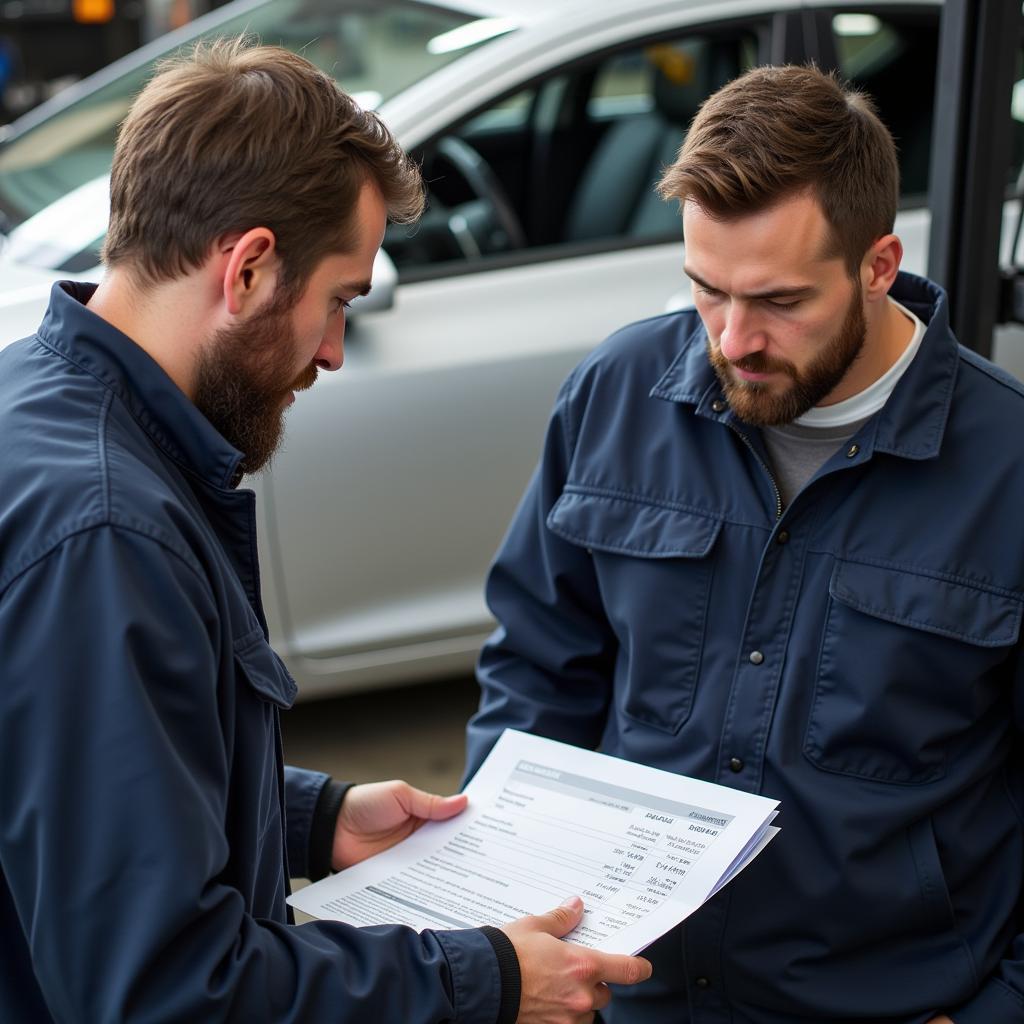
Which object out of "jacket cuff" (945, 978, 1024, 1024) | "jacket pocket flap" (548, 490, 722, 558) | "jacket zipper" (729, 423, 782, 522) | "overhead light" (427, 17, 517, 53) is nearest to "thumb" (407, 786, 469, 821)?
"jacket pocket flap" (548, 490, 722, 558)

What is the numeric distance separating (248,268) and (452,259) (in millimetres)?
2426

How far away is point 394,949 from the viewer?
1.44m

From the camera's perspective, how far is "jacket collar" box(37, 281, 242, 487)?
1382 mm

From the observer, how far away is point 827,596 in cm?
178

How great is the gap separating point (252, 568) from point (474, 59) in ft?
7.70

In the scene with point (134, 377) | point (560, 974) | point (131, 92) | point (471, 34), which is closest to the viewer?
point (134, 377)

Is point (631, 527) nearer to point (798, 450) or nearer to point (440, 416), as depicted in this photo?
point (798, 450)

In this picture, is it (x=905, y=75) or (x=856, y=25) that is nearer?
(x=856, y=25)

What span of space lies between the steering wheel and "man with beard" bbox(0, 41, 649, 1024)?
217cm

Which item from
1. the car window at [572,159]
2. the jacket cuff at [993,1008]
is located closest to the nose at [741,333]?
the jacket cuff at [993,1008]

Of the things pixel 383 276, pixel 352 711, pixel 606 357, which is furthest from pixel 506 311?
pixel 606 357

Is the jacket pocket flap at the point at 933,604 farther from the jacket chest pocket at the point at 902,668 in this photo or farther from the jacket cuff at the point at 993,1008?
the jacket cuff at the point at 993,1008

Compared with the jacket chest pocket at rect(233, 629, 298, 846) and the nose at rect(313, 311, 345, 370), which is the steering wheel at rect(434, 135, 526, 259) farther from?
the jacket chest pocket at rect(233, 629, 298, 846)

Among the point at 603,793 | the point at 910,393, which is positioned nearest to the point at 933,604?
the point at 910,393
